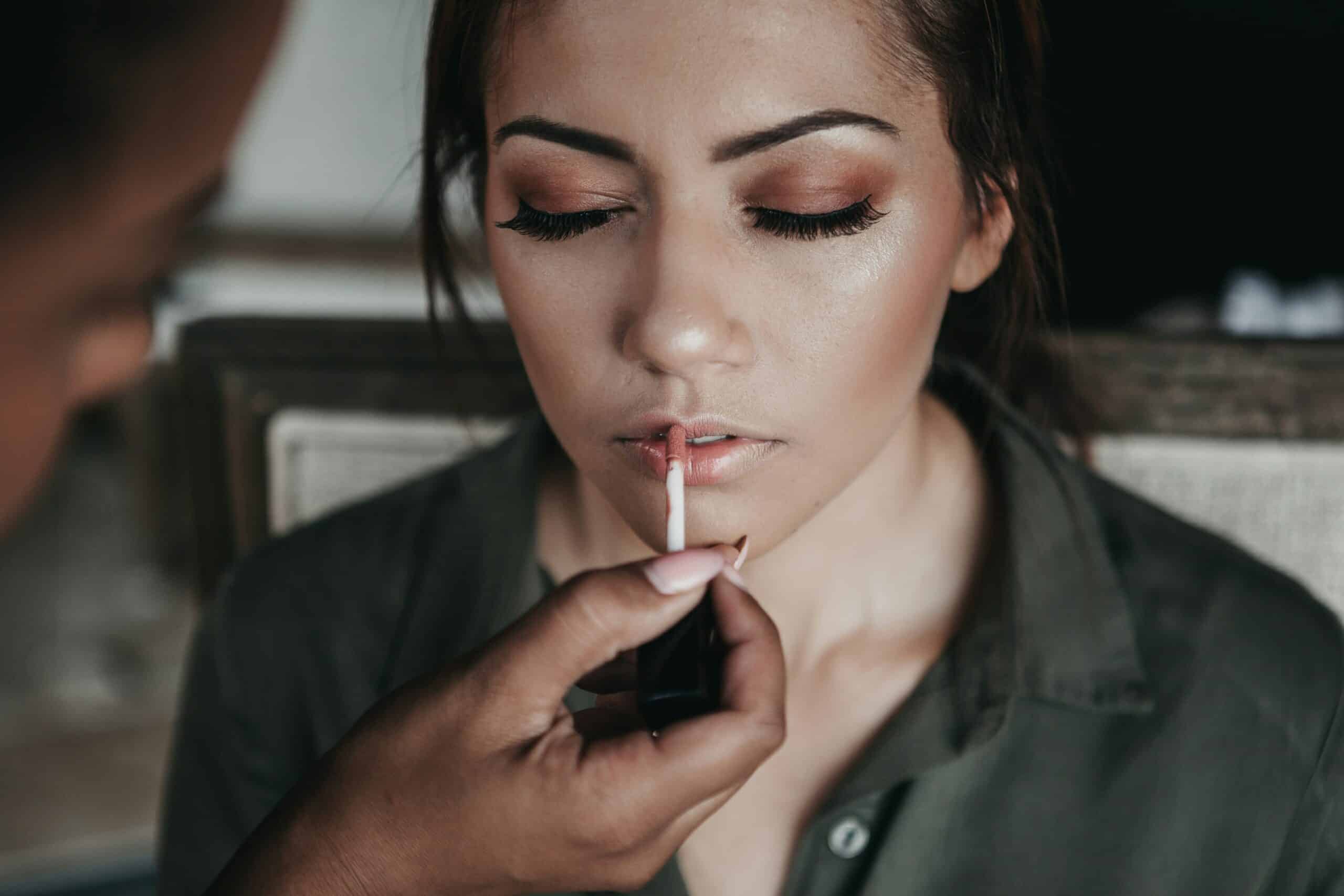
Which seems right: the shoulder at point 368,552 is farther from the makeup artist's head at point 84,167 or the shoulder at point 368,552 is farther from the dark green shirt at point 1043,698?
the makeup artist's head at point 84,167

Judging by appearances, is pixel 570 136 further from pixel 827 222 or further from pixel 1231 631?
pixel 1231 631

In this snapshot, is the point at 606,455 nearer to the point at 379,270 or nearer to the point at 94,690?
the point at 379,270

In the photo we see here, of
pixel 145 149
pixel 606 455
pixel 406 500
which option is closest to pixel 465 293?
pixel 406 500

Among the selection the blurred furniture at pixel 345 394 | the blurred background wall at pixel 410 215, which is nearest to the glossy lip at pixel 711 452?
the blurred furniture at pixel 345 394

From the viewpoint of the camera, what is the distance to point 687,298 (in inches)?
27.3

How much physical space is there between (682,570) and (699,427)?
0.60ft

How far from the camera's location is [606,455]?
78cm

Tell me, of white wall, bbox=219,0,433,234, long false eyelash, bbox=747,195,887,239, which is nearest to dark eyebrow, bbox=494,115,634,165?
long false eyelash, bbox=747,195,887,239

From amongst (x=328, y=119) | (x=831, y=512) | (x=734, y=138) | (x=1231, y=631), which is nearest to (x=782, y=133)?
(x=734, y=138)

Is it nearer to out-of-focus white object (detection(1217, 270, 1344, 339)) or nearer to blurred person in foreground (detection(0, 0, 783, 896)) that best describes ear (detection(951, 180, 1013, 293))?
blurred person in foreground (detection(0, 0, 783, 896))

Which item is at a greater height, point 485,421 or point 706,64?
point 706,64

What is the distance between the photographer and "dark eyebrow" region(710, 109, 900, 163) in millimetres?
671

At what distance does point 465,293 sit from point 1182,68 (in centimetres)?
121

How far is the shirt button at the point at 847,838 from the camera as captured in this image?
32.8 inches
